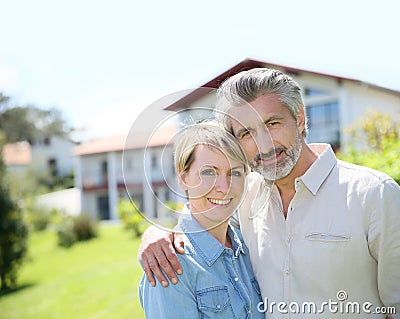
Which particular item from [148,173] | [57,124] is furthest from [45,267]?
[57,124]

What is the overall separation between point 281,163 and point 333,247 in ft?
1.06

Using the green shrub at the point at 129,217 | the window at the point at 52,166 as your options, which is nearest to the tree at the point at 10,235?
the green shrub at the point at 129,217

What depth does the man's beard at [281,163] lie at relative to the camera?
1892 mm

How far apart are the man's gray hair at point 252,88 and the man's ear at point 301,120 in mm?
84

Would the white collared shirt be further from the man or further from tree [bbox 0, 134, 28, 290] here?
tree [bbox 0, 134, 28, 290]

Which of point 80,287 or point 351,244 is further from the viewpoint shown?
point 80,287

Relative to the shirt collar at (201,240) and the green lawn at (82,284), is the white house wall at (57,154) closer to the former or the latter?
the green lawn at (82,284)

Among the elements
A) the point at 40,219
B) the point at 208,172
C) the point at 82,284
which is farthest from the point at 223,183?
the point at 40,219

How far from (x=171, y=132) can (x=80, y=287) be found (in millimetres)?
10963

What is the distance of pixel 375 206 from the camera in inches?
69.2

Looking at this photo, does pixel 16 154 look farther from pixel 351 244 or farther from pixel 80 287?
pixel 351 244

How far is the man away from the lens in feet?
5.82

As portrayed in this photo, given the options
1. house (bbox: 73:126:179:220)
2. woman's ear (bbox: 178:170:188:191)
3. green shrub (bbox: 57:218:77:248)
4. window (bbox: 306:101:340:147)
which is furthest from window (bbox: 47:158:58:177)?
woman's ear (bbox: 178:170:188:191)

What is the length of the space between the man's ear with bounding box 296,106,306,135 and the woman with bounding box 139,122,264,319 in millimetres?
337
